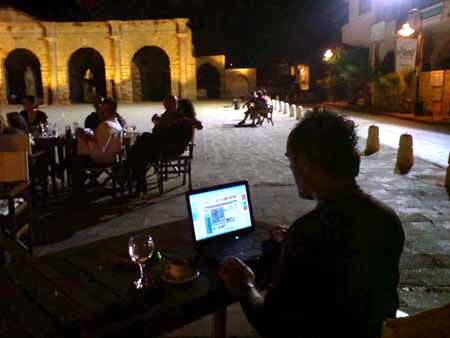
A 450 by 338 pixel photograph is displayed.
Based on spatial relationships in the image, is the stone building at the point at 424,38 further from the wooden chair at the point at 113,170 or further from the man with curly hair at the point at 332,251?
the man with curly hair at the point at 332,251

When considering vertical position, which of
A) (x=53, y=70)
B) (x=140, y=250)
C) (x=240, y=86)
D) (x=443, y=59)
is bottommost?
(x=140, y=250)

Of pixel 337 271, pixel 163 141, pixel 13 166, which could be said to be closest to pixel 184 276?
pixel 337 271

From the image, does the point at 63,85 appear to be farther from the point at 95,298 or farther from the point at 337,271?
the point at 337,271

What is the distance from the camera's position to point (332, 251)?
170cm

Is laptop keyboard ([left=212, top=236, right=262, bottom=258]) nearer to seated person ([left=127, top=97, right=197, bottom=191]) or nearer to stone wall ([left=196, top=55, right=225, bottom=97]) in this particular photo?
seated person ([left=127, top=97, right=197, bottom=191])

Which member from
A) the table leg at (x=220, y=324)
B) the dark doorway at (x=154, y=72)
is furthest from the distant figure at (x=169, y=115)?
the dark doorway at (x=154, y=72)

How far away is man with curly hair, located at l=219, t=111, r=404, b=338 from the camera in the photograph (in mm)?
1718

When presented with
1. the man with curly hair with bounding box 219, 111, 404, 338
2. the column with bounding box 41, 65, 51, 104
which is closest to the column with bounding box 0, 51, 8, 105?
the column with bounding box 41, 65, 51, 104

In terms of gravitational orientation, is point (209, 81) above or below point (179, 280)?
above

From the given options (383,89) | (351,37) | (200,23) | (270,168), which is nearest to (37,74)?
(200,23)

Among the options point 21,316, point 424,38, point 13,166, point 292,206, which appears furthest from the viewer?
point 424,38

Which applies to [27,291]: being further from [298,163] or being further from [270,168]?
[270,168]

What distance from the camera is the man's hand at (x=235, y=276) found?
2.08m

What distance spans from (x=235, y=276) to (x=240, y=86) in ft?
127
